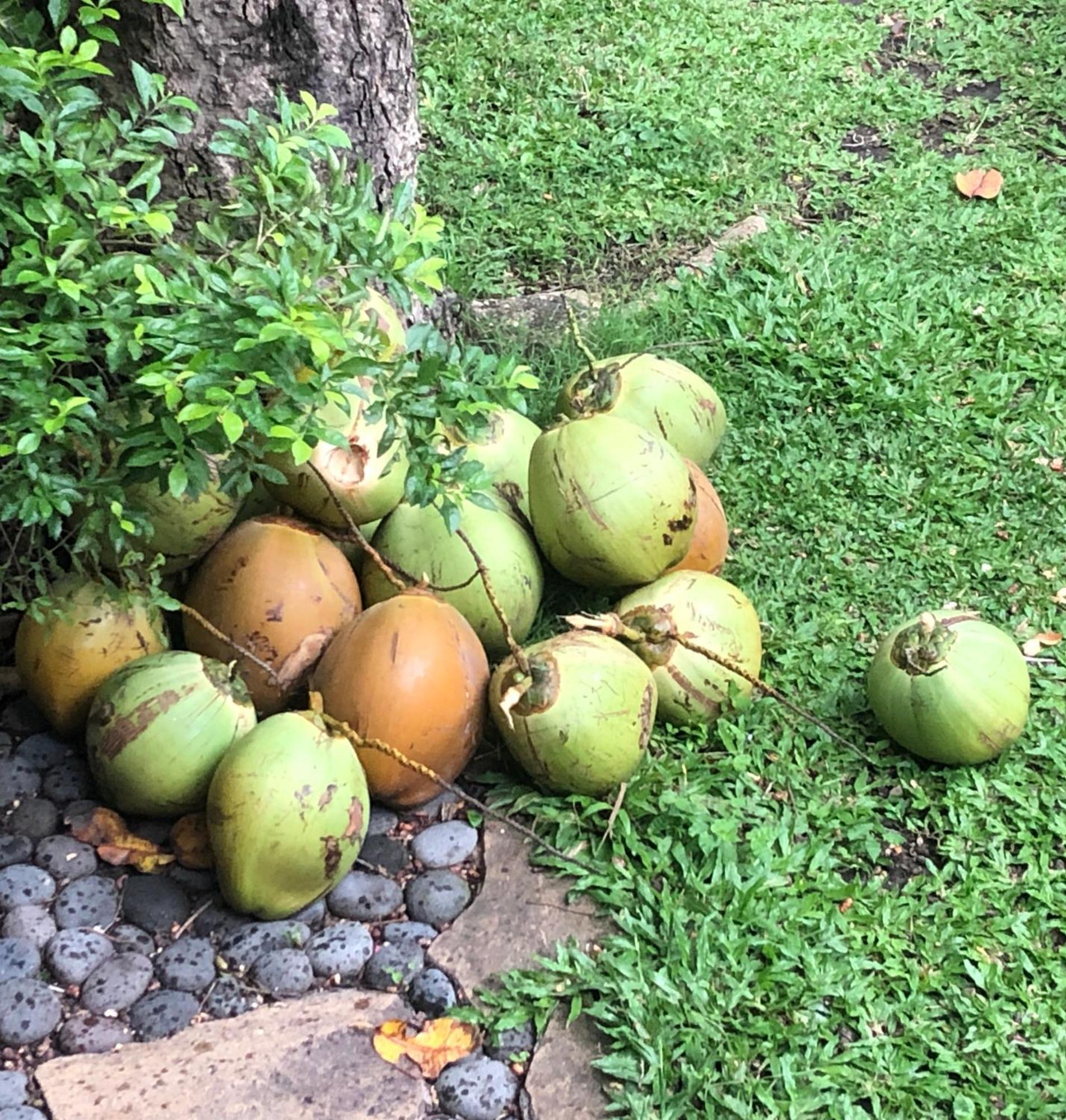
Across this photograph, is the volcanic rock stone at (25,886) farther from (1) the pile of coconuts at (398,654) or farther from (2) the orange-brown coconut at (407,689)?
(2) the orange-brown coconut at (407,689)

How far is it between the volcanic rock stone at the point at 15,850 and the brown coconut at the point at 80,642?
0.27 m

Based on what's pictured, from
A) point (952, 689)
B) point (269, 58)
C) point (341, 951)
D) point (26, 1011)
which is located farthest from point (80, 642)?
point (952, 689)

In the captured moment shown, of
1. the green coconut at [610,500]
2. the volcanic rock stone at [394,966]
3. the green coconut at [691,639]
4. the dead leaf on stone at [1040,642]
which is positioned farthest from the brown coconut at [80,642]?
the dead leaf on stone at [1040,642]

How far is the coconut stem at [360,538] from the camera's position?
2.66 meters

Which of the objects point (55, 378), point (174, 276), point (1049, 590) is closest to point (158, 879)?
point (55, 378)

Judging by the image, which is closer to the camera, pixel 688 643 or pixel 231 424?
pixel 231 424

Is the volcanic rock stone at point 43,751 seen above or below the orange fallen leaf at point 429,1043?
below

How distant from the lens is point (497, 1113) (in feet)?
7.20

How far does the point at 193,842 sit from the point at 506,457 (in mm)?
1162

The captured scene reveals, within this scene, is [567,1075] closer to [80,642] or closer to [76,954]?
[76,954]

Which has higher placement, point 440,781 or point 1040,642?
point 1040,642

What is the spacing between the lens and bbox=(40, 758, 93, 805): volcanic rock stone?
2678 millimetres

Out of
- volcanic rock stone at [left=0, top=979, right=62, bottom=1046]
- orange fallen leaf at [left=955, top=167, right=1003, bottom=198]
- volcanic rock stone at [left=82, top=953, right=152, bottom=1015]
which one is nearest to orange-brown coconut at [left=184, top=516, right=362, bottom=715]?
volcanic rock stone at [left=82, top=953, right=152, bottom=1015]

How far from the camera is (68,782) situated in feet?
8.86
